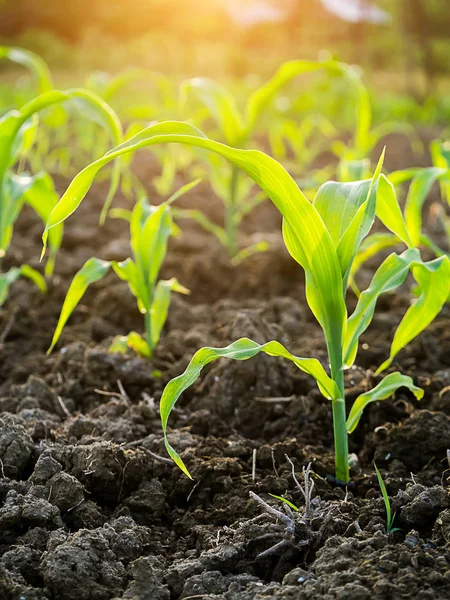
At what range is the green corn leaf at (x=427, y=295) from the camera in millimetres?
1386

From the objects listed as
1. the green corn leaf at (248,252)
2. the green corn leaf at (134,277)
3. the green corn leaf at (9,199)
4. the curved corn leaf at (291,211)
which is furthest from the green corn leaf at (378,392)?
the green corn leaf at (248,252)

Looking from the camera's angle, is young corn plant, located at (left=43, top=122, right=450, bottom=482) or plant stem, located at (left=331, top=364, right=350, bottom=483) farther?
plant stem, located at (left=331, top=364, right=350, bottom=483)

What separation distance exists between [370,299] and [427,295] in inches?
5.0

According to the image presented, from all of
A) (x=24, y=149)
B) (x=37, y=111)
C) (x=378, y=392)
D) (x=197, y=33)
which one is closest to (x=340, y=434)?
(x=378, y=392)

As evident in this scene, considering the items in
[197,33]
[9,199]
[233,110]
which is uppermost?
[197,33]

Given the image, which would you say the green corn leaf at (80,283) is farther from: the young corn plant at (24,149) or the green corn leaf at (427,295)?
the green corn leaf at (427,295)

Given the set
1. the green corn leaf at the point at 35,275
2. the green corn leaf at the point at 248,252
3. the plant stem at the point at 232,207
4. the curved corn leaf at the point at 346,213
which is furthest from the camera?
the plant stem at the point at 232,207

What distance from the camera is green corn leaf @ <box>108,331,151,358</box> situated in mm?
1945

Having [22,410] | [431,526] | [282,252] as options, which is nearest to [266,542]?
[431,526]

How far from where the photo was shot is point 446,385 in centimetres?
181

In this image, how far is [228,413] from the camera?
174cm

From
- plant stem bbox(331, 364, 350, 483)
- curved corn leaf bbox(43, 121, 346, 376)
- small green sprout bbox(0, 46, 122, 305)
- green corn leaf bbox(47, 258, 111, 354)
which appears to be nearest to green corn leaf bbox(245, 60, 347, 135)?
small green sprout bbox(0, 46, 122, 305)

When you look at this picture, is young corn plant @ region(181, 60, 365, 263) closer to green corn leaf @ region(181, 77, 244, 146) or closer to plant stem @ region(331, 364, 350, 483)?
green corn leaf @ region(181, 77, 244, 146)

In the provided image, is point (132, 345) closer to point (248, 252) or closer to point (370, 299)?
point (370, 299)
